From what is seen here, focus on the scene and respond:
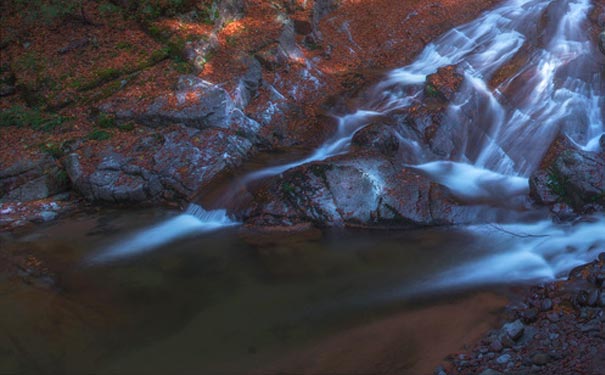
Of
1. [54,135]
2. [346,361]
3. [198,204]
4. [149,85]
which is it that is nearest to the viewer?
[346,361]

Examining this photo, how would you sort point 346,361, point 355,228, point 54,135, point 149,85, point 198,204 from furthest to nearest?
point 149,85, point 54,135, point 198,204, point 355,228, point 346,361

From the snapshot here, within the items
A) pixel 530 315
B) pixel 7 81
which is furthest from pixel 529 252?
pixel 7 81

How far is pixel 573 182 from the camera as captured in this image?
844 cm

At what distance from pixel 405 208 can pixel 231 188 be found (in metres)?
3.39

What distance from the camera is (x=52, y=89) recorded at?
39.7 ft

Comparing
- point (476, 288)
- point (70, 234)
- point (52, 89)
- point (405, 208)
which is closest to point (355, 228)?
point (405, 208)

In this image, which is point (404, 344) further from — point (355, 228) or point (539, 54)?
point (539, 54)

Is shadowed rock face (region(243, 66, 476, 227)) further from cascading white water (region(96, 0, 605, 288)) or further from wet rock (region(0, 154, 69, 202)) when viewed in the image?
wet rock (region(0, 154, 69, 202))

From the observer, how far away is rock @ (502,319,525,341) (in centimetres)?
546

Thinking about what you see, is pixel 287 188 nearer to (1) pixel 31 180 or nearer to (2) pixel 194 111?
(2) pixel 194 111

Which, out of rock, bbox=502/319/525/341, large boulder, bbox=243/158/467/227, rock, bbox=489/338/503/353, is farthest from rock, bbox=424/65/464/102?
rock, bbox=489/338/503/353

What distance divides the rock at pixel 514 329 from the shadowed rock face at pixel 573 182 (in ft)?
12.2

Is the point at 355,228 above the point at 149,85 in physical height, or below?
below

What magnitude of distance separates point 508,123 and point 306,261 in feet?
19.0
